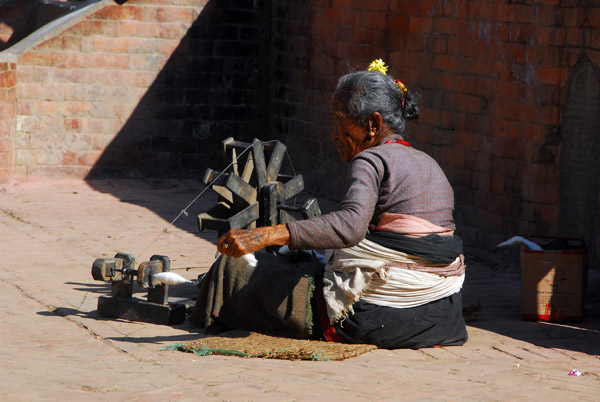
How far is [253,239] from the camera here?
4.57 meters

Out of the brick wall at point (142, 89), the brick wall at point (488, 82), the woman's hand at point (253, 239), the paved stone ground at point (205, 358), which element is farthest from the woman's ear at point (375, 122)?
the brick wall at point (142, 89)

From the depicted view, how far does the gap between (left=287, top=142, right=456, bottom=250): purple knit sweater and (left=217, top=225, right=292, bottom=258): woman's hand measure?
0.05 meters

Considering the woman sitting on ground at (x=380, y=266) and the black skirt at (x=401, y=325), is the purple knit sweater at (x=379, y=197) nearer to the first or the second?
the woman sitting on ground at (x=380, y=266)

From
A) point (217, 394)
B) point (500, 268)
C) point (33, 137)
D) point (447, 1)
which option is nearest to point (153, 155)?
point (33, 137)

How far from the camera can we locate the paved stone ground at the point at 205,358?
4156mm

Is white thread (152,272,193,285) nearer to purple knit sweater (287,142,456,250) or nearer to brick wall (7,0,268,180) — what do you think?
purple knit sweater (287,142,456,250)

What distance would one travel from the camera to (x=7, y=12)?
17.7 m

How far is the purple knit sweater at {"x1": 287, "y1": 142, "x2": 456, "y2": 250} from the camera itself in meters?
4.59

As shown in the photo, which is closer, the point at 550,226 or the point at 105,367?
the point at 105,367

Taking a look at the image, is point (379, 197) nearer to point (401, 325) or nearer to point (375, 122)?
point (375, 122)

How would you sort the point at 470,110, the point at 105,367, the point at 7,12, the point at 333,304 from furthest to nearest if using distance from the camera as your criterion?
the point at 7,12
the point at 470,110
the point at 333,304
the point at 105,367

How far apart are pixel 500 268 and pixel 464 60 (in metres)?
2.03

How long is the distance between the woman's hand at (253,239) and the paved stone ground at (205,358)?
563mm

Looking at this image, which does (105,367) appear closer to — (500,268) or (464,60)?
(500,268)
